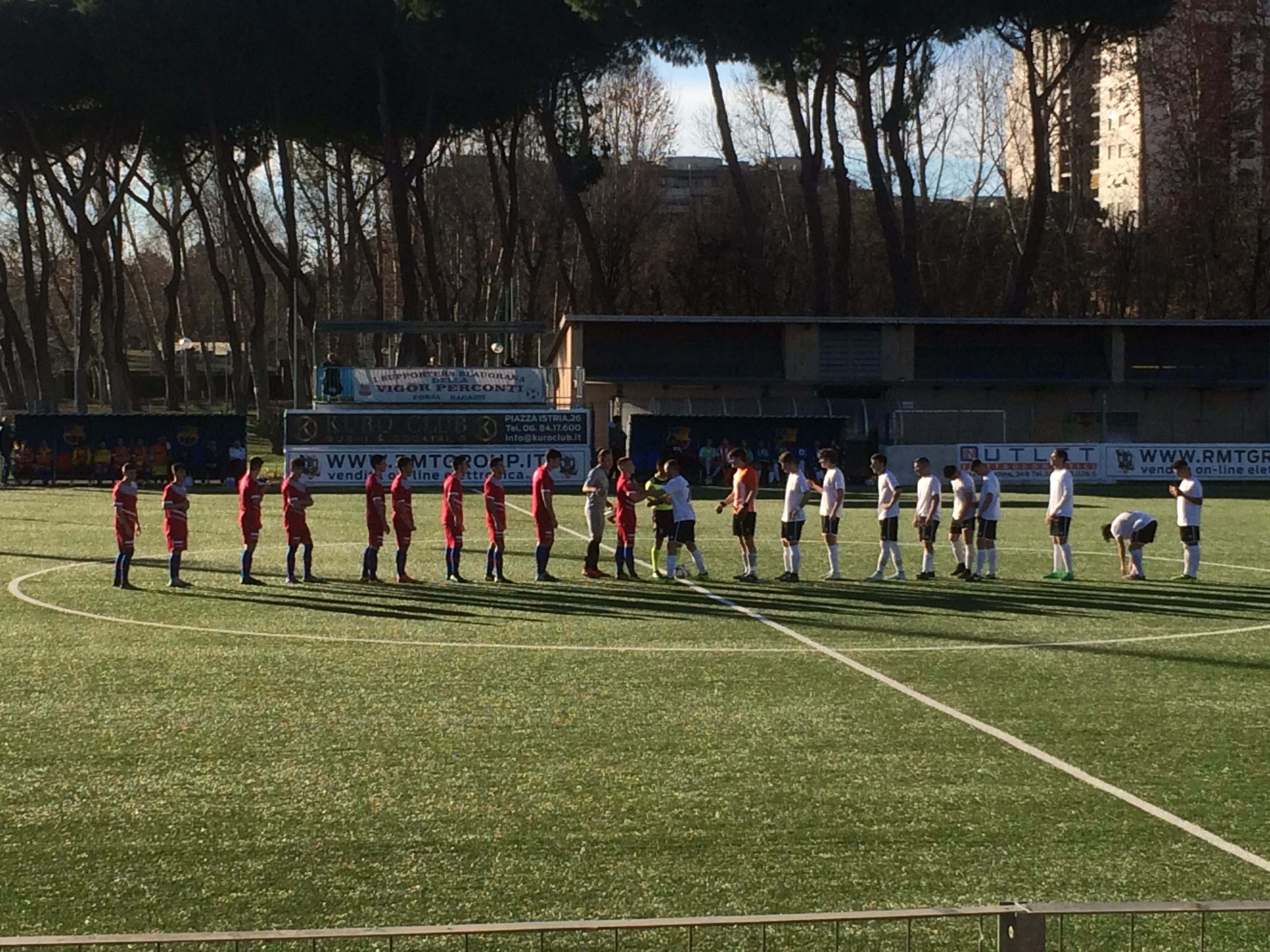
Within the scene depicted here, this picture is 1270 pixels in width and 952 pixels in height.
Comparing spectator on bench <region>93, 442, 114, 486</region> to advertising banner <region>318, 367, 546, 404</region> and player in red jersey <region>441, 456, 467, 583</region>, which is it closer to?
advertising banner <region>318, 367, 546, 404</region>

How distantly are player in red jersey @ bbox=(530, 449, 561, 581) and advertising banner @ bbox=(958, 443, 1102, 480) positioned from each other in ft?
77.3

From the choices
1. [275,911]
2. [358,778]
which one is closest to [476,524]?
[358,778]

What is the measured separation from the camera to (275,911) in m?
6.94

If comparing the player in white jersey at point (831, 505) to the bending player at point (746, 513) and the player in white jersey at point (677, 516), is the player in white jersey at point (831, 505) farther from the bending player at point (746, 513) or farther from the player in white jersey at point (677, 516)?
the player in white jersey at point (677, 516)

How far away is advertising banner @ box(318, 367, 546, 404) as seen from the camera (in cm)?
4341

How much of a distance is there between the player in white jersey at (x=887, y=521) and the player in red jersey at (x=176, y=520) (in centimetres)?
938

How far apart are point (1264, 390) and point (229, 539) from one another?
42.5m

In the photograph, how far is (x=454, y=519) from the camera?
786 inches

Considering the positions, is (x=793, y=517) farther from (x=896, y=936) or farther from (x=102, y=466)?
(x=102, y=466)

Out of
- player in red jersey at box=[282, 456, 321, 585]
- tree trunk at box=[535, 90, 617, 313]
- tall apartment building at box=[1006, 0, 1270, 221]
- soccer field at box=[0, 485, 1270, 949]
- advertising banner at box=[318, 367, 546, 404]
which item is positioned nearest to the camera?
soccer field at box=[0, 485, 1270, 949]

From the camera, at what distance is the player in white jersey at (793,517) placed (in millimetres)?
19844

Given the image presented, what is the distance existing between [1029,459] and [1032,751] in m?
33.1

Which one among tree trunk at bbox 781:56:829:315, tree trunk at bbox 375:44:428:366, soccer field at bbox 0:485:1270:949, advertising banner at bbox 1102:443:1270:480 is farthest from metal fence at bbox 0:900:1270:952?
tree trunk at bbox 781:56:829:315

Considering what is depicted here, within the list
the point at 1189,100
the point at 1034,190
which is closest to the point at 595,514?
the point at 1034,190
